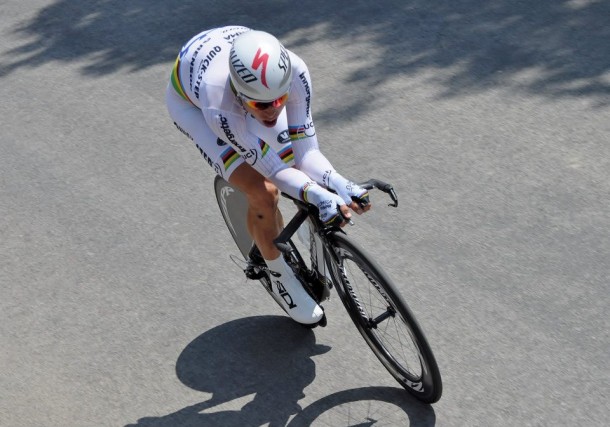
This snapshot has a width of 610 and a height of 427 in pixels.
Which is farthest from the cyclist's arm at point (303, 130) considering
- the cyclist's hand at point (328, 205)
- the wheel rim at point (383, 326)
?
the wheel rim at point (383, 326)

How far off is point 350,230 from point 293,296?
110 centimetres

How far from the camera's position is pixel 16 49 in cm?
966

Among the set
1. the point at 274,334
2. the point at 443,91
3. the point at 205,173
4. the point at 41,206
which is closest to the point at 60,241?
the point at 41,206

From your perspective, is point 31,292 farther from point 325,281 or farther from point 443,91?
point 443,91

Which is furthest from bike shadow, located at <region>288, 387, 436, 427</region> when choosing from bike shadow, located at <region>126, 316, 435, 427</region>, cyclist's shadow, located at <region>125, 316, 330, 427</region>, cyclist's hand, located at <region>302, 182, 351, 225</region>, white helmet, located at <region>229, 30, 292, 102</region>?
white helmet, located at <region>229, 30, 292, 102</region>

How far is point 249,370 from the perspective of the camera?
5.45m

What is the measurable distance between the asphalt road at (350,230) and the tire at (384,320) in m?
0.15

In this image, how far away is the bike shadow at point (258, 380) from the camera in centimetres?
509

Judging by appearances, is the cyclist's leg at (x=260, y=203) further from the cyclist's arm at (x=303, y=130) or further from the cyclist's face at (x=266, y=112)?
the cyclist's face at (x=266, y=112)

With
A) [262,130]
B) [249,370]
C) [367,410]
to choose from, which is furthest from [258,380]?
[262,130]

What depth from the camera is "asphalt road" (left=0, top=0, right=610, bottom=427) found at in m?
5.23

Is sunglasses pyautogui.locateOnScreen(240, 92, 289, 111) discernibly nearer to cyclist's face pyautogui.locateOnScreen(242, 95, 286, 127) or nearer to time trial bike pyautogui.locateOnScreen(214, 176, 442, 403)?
cyclist's face pyautogui.locateOnScreen(242, 95, 286, 127)

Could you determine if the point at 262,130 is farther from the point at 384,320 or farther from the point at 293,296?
the point at 384,320

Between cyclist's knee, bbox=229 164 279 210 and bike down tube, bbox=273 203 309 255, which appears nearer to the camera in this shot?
bike down tube, bbox=273 203 309 255
